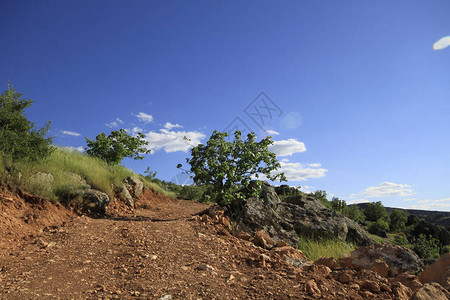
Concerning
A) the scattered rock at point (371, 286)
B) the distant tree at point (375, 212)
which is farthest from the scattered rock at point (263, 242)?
the distant tree at point (375, 212)

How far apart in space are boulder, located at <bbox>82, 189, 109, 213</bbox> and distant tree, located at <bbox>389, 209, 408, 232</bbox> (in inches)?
1691

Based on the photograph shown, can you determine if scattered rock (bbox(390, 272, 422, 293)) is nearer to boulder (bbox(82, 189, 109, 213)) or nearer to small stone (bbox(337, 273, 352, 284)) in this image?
small stone (bbox(337, 273, 352, 284))

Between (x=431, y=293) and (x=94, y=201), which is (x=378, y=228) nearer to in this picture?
(x=94, y=201)

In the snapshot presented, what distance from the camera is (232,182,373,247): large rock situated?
28.7ft

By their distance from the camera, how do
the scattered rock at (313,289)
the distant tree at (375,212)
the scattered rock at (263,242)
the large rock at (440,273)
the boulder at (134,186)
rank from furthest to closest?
the distant tree at (375,212) → the boulder at (134,186) → the scattered rock at (263,242) → the large rock at (440,273) → the scattered rock at (313,289)

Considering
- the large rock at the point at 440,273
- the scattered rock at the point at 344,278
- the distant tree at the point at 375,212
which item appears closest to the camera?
the scattered rock at the point at 344,278

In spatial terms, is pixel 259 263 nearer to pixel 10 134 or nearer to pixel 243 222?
pixel 243 222

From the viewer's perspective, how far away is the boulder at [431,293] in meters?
3.62

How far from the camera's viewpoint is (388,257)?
6020mm

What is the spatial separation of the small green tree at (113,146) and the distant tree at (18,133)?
630cm

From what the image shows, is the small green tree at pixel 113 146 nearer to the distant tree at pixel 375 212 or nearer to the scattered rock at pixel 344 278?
the scattered rock at pixel 344 278

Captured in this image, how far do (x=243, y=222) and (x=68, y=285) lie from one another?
18.3ft

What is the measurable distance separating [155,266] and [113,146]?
13.9 m

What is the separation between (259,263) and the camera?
15.8 ft
